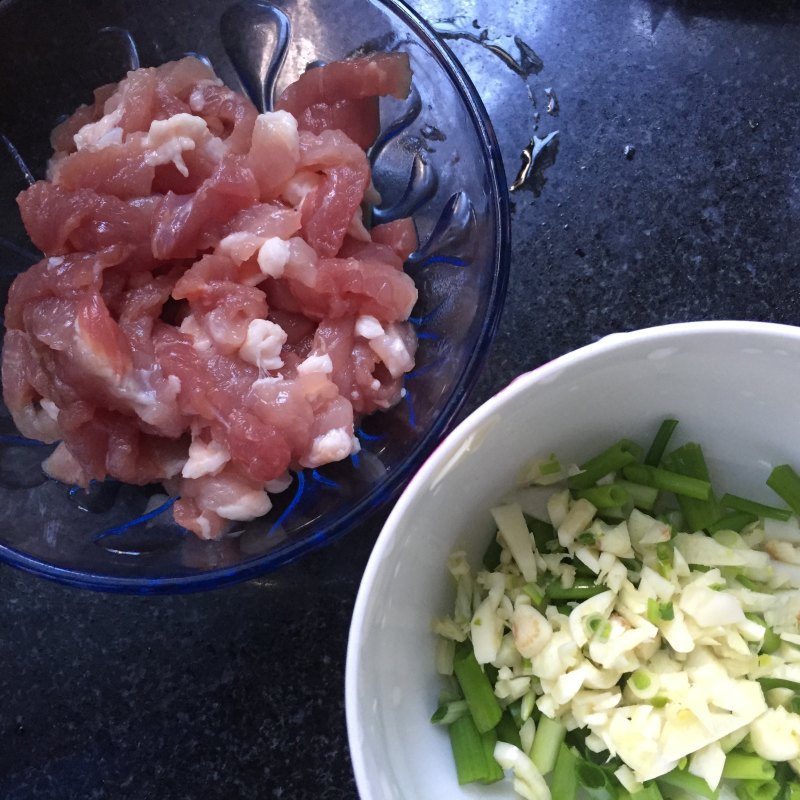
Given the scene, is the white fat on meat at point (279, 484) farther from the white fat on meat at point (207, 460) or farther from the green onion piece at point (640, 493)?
the green onion piece at point (640, 493)

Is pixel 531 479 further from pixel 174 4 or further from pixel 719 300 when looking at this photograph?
pixel 174 4

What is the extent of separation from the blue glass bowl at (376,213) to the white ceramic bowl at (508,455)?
0.53 feet

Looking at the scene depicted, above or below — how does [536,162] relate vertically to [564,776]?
above

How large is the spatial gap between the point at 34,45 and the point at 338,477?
73 cm

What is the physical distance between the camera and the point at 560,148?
1.20 metres

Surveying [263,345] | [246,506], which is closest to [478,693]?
[246,506]

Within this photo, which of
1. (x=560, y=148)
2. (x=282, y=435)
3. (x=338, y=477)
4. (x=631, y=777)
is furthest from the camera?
(x=560, y=148)

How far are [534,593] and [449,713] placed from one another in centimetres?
16

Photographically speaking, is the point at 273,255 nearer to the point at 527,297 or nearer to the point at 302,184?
the point at 302,184

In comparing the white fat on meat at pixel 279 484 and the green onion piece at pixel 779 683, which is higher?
the white fat on meat at pixel 279 484

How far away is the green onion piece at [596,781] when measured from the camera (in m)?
0.84

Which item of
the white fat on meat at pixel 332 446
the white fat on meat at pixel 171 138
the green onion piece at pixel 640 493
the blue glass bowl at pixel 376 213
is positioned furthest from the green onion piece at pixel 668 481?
the white fat on meat at pixel 171 138

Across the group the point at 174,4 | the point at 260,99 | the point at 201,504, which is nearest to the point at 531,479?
the point at 201,504

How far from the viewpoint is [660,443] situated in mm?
915
